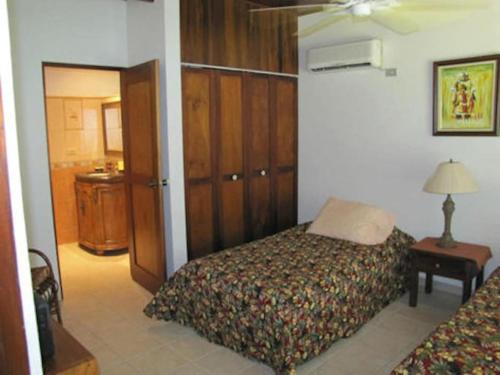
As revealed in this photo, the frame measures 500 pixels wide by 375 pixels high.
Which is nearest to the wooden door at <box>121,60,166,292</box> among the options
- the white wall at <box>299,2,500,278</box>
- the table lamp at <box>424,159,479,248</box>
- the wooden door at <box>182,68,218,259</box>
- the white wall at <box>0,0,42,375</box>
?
the wooden door at <box>182,68,218,259</box>

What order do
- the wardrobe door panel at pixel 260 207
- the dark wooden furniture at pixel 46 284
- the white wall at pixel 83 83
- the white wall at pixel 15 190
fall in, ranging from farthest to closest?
1. the white wall at pixel 83 83
2. the wardrobe door panel at pixel 260 207
3. the dark wooden furniture at pixel 46 284
4. the white wall at pixel 15 190

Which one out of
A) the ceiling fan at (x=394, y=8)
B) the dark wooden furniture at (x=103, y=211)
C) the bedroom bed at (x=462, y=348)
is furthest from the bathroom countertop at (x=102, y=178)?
the bedroom bed at (x=462, y=348)

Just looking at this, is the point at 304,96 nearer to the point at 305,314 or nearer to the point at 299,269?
the point at 299,269

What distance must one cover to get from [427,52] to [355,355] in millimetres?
2561

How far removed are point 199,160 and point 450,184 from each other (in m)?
2.07

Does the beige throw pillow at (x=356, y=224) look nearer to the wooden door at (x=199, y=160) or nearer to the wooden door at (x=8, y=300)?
the wooden door at (x=199, y=160)

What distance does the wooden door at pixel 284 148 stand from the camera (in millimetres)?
4480

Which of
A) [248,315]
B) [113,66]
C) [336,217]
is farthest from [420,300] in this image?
[113,66]

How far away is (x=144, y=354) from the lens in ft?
9.23

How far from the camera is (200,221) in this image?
390 cm

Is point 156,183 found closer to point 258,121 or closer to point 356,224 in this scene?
point 258,121

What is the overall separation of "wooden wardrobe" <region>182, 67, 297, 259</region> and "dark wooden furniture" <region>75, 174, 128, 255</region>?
4.68 feet

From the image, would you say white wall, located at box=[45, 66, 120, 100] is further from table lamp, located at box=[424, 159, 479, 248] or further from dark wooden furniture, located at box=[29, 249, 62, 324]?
table lamp, located at box=[424, 159, 479, 248]

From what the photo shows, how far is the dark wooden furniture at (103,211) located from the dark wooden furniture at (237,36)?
192 cm
